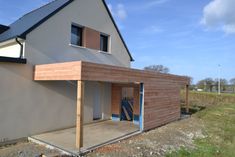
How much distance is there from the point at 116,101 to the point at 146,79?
324 cm

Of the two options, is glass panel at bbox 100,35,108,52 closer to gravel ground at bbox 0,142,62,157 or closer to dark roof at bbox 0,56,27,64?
dark roof at bbox 0,56,27,64

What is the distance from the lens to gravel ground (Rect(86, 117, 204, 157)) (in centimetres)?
634

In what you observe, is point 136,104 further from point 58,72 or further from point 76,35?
point 58,72

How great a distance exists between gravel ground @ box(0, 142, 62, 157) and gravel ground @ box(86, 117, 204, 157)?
4.42 feet

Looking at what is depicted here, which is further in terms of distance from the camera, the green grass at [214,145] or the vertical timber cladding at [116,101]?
the vertical timber cladding at [116,101]

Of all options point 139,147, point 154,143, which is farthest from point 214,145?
point 139,147

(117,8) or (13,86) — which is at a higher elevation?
(117,8)

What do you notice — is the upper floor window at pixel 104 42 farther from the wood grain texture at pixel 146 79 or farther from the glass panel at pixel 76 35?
the wood grain texture at pixel 146 79

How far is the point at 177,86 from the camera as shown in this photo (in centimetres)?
1253

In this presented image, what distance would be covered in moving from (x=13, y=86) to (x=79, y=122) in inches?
122

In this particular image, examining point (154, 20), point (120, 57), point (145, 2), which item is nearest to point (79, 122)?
point (120, 57)

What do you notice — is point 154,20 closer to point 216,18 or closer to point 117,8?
point 117,8

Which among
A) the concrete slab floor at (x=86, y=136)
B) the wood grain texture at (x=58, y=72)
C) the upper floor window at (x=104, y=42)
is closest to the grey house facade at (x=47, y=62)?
the upper floor window at (x=104, y=42)

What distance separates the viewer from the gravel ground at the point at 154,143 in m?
6.34
